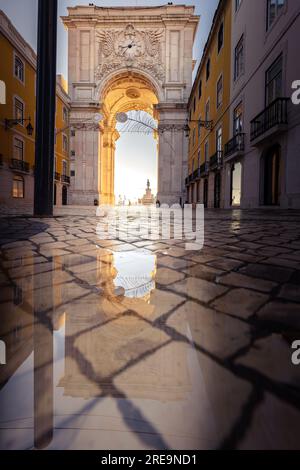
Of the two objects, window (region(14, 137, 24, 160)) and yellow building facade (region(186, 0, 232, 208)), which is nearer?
yellow building facade (region(186, 0, 232, 208))

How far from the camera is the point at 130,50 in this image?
3125cm

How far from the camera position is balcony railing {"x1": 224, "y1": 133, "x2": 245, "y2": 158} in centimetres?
1335

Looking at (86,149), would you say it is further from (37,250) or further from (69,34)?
(37,250)

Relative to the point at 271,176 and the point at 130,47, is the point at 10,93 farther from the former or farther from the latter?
the point at 271,176

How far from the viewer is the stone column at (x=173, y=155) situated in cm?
3181

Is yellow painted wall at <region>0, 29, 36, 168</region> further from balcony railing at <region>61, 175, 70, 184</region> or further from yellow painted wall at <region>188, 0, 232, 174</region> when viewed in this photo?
yellow painted wall at <region>188, 0, 232, 174</region>

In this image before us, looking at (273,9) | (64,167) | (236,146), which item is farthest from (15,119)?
(273,9)

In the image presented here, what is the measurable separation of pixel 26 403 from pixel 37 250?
2.49 meters

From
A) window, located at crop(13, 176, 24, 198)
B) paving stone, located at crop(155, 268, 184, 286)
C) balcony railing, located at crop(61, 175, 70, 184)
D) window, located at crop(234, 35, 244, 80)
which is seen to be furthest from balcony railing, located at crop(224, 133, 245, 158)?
balcony railing, located at crop(61, 175, 70, 184)

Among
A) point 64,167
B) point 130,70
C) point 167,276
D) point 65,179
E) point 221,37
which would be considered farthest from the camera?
point 130,70

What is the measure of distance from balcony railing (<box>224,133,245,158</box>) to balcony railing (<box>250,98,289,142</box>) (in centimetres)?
126

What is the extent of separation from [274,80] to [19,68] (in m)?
19.4

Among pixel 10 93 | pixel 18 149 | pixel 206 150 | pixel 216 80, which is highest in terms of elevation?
pixel 216 80

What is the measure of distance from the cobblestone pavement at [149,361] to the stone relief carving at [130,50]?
3561 centimetres
